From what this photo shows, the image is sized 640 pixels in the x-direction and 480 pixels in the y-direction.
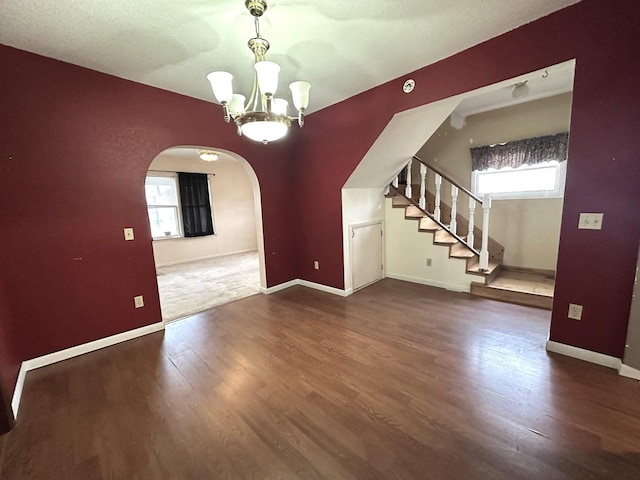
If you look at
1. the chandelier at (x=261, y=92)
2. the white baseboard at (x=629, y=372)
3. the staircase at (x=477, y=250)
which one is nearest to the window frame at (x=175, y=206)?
the staircase at (x=477, y=250)

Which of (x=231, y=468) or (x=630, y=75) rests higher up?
(x=630, y=75)

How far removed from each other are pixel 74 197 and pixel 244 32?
2.00m

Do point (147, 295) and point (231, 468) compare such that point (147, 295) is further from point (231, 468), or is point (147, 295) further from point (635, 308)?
point (635, 308)

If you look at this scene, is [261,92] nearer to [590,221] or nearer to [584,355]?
[590,221]

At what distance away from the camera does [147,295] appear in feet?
8.86

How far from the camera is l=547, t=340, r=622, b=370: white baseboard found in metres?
1.87

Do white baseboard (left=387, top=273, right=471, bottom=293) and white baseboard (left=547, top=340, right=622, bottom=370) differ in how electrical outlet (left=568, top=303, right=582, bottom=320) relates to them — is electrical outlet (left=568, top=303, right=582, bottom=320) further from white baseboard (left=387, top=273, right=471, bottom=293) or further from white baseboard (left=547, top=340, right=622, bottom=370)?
white baseboard (left=387, top=273, right=471, bottom=293)

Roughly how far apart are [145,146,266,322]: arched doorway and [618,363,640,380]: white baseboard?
3.56m

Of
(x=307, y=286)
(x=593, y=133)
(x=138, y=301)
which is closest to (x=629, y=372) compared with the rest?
(x=593, y=133)

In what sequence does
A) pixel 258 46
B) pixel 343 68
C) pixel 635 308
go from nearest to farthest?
pixel 258 46 < pixel 635 308 < pixel 343 68

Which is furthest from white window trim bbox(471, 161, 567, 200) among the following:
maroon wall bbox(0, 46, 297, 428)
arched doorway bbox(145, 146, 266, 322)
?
maroon wall bbox(0, 46, 297, 428)

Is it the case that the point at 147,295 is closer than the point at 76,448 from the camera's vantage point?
No

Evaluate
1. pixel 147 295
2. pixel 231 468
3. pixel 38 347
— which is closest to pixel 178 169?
pixel 147 295

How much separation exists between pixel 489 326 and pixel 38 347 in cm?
407
